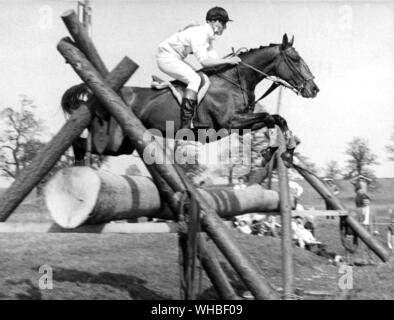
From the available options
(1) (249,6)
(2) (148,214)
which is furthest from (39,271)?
(1) (249,6)

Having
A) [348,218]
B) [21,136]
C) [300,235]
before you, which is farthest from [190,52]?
[21,136]

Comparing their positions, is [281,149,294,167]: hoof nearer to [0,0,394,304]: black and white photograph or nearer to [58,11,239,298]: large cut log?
[0,0,394,304]: black and white photograph

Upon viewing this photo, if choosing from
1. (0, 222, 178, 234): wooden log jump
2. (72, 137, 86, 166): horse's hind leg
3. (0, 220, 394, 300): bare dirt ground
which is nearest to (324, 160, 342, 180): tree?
(0, 220, 394, 300): bare dirt ground

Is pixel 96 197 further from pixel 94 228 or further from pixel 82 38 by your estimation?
pixel 82 38

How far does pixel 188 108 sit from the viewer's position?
564 cm

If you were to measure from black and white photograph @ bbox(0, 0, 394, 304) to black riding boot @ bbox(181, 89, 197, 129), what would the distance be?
1cm

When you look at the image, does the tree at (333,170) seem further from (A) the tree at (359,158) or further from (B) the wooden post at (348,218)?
(B) the wooden post at (348,218)

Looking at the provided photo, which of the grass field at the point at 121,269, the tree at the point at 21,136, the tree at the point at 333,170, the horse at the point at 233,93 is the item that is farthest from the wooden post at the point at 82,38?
the tree at the point at 333,170

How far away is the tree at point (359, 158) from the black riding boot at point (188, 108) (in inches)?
331

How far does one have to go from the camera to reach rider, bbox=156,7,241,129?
540 centimetres

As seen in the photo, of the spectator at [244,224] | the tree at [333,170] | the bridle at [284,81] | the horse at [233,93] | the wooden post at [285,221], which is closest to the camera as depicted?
the wooden post at [285,221]

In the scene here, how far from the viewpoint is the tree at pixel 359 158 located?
13594 millimetres

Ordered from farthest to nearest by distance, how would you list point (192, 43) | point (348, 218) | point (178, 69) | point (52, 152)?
point (348, 218) → point (178, 69) → point (192, 43) → point (52, 152)

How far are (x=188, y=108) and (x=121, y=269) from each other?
61.9 inches
